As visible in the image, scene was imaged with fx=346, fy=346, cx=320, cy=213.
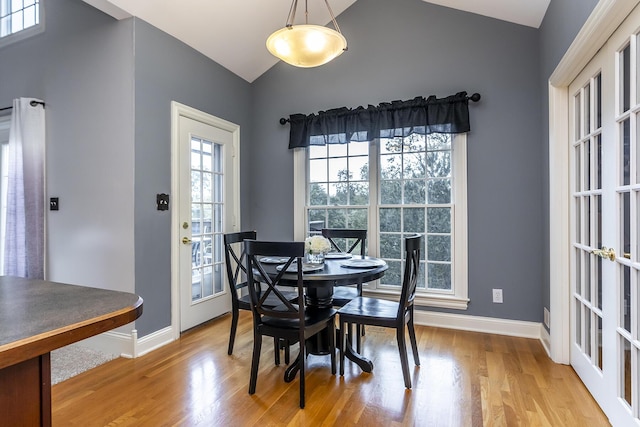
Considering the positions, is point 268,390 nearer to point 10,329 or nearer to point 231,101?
point 10,329

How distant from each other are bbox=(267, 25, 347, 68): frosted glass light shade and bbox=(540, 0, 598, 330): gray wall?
133cm

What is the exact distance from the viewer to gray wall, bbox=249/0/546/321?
304 cm

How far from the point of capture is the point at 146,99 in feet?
9.33

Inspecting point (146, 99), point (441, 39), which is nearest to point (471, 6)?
point (441, 39)

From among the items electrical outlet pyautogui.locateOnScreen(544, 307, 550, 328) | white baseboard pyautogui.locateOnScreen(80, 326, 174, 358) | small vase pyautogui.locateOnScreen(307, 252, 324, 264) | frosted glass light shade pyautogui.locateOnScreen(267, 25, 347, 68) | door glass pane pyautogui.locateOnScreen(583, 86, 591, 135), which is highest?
frosted glass light shade pyautogui.locateOnScreen(267, 25, 347, 68)

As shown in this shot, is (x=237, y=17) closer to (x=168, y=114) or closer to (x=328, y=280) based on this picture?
(x=168, y=114)

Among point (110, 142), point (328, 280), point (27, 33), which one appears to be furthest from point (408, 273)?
point (27, 33)

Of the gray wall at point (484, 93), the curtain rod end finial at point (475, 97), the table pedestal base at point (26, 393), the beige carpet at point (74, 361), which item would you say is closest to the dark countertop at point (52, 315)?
the table pedestal base at point (26, 393)

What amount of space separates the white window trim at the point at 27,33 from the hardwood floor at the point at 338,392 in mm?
3202

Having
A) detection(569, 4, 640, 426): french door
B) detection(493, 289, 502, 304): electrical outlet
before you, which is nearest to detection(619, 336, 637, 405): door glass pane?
detection(569, 4, 640, 426): french door

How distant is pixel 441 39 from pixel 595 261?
2.37m

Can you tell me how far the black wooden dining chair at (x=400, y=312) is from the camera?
2184 mm

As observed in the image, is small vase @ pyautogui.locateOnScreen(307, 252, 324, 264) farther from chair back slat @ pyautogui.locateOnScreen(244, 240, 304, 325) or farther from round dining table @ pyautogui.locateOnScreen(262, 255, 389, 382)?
chair back slat @ pyautogui.locateOnScreen(244, 240, 304, 325)

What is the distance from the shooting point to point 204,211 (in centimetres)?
349
